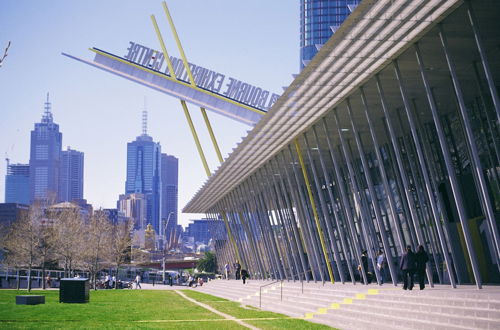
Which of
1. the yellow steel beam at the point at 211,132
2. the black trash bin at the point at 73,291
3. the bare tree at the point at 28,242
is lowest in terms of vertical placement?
the black trash bin at the point at 73,291

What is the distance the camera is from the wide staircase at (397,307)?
16141mm

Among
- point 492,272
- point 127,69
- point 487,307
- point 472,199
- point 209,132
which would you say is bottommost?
point 487,307

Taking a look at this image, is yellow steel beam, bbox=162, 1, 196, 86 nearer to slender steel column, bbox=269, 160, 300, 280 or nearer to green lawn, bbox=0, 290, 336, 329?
slender steel column, bbox=269, 160, 300, 280

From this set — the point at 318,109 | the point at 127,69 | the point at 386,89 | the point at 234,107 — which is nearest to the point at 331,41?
the point at 386,89

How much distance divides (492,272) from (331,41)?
11.3 m

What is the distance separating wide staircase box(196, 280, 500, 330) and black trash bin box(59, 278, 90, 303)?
9.51m

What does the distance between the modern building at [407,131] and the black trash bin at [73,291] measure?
33.2 ft

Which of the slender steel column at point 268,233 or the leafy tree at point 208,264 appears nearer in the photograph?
the slender steel column at point 268,233

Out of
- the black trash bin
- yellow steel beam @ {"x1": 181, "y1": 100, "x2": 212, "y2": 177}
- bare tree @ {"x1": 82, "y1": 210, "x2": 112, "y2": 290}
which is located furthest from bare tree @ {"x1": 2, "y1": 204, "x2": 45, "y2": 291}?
the black trash bin

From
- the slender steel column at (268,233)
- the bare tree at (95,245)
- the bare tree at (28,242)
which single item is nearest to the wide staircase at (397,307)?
the slender steel column at (268,233)

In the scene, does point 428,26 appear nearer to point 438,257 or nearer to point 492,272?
point 492,272

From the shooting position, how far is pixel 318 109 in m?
29.2

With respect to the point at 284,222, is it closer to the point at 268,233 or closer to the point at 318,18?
→ the point at 268,233

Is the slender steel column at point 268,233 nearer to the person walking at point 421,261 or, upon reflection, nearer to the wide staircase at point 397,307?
the wide staircase at point 397,307
